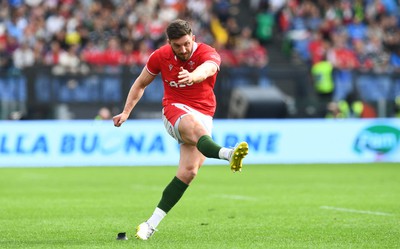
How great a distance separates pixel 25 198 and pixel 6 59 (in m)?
10.9

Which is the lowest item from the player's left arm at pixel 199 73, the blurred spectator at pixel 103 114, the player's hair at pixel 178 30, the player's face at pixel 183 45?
the blurred spectator at pixel 103 114

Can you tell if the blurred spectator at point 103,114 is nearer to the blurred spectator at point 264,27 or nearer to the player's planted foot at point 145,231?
the blurred spectator at point 264,27

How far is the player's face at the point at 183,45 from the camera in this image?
31.6 feet

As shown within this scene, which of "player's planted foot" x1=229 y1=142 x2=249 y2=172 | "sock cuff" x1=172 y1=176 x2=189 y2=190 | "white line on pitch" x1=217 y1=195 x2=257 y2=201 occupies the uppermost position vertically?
"player's planted foot" x1=229 y1=142 x2=249 y2=172

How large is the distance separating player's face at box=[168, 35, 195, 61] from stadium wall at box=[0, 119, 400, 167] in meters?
14.1

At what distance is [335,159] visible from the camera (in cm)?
2525

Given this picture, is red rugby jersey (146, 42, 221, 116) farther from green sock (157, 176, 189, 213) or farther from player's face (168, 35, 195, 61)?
green sock (157, 176, 189, 213)

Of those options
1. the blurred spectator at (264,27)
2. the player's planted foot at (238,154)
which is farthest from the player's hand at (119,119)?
the blurred spectator at (264,27)

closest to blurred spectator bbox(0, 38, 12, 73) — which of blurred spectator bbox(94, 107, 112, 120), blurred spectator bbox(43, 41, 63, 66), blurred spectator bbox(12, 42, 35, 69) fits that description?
blurred spectator bbox(12, 42, 35, 69)

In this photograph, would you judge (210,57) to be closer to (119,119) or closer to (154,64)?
(154,64)

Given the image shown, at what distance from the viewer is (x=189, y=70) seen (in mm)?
10086

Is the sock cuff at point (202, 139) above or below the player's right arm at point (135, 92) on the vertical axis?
below

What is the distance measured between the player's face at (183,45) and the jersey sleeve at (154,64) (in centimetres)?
39

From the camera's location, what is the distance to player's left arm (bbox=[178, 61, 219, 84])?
8.84 meters
